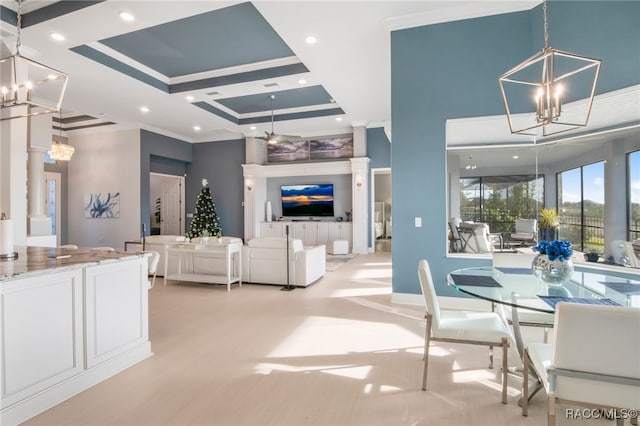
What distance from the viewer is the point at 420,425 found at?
1.94 meters

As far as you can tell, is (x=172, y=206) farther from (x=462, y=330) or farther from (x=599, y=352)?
(x=599, y=352)

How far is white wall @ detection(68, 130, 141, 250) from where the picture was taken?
29.4 ft

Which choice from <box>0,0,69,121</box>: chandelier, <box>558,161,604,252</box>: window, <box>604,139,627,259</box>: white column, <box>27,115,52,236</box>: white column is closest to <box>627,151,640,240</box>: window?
<box>604,139,627,259</box>: white column

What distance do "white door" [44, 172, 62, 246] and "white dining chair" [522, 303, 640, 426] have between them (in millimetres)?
11601

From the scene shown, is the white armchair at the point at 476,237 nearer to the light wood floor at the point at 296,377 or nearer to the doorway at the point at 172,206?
the light wood floor at the point at 296,377

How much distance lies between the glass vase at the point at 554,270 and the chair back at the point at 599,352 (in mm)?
994

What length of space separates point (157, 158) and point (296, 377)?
923 cm

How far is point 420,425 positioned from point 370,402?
352 mm

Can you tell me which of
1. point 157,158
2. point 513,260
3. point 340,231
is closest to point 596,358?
point 513,260

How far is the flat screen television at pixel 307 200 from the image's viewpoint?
33.2ft

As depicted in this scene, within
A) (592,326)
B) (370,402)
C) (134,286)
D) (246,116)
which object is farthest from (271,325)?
(246,116)

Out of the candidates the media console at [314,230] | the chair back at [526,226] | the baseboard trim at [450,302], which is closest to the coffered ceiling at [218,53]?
the chair back at [526,226]

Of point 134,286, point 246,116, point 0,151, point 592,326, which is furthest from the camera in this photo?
point 246,116

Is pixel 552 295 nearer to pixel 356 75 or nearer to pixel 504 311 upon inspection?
pixel 504 311
